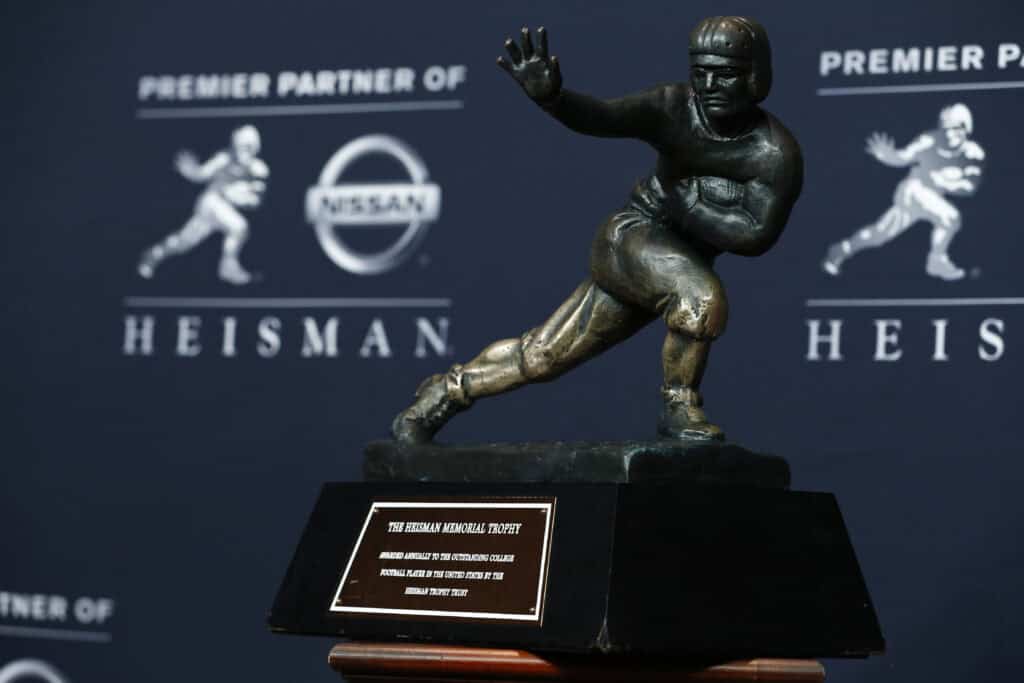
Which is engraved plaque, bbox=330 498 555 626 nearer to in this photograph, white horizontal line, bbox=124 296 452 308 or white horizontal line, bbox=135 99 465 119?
white horizontal line, bbox=124 296 452 308

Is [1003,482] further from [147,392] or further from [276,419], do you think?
[147,392]

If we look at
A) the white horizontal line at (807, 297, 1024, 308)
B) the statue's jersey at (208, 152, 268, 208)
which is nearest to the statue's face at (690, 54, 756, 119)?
the white horizontal line at (807, 297, 1024, 308)

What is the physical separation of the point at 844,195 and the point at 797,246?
0.58 ft

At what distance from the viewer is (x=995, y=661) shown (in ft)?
14.6

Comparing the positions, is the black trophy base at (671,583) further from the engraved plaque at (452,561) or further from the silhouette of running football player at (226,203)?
the silhouette of running football player at (226,203)

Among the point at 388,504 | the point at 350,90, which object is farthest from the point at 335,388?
the point at 388,504

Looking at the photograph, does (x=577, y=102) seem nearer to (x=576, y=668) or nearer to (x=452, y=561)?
(x=452, y=561)

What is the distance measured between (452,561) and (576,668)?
301mm

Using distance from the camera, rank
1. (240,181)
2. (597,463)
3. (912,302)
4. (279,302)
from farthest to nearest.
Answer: (240,181)
(279,302)
(912,302)
(597,463)

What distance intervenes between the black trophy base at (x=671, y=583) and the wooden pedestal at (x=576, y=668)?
3 cm

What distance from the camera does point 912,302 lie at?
14.9ft

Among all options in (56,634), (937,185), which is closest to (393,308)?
(56,634)

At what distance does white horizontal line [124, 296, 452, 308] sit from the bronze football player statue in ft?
5.15

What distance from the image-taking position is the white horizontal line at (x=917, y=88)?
4.54 metres
